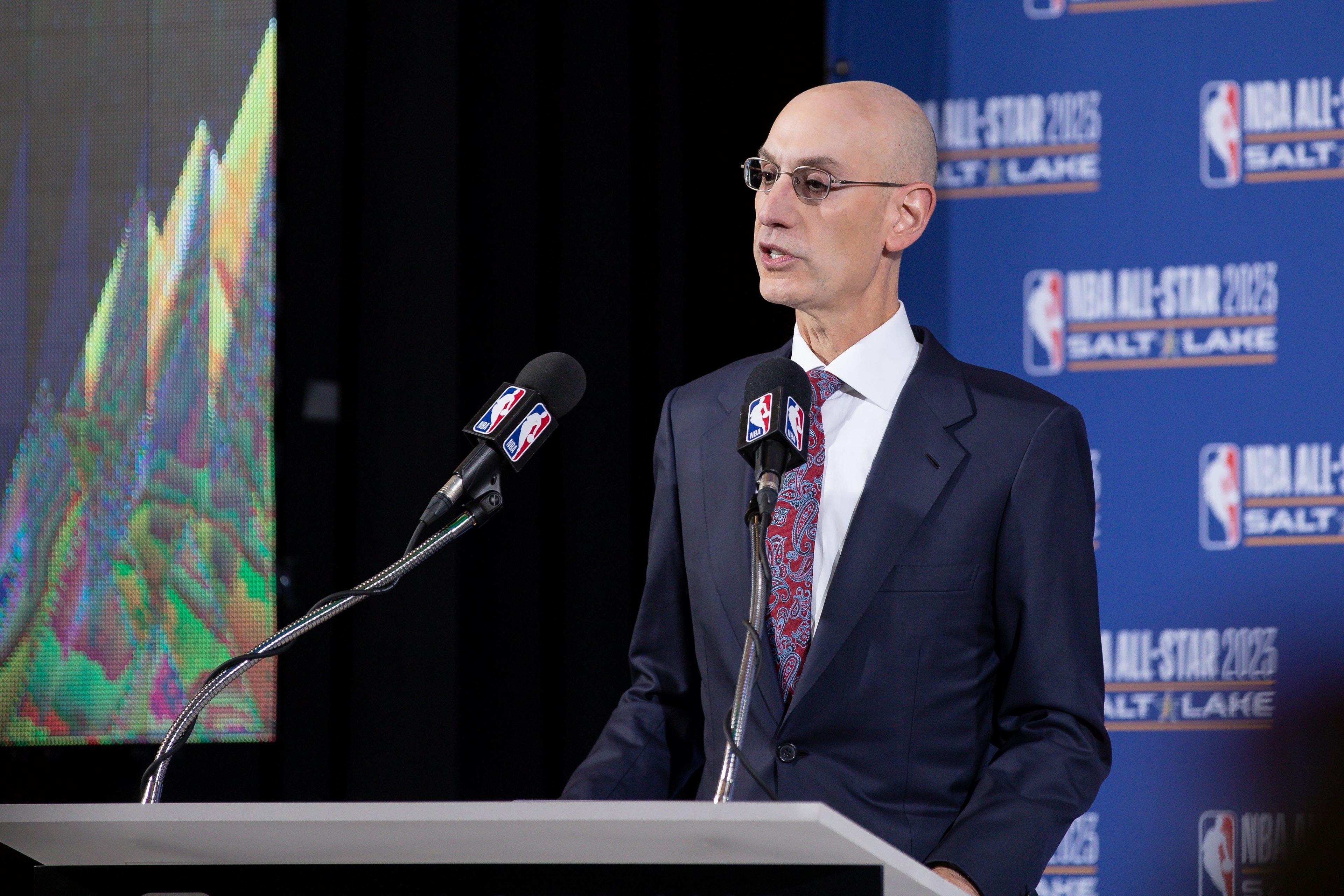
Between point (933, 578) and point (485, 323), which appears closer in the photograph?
point (933, 578)

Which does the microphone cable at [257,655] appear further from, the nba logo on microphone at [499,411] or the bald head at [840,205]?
the bald head at [840,205]

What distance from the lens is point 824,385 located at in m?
1.96

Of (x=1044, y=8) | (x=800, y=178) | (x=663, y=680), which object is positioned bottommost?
(x=663, y=680)

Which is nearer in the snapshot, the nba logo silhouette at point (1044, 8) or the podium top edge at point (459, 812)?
the podium top edge at point (459, 812)

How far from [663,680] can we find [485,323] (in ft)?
3.66

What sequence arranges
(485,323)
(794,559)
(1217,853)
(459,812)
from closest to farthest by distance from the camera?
(459,812)
(794,559)
(1217,853)
(485,323)

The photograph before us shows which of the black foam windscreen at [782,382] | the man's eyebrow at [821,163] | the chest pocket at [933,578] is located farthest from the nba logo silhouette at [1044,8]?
the black foam windscreen at [782,382]

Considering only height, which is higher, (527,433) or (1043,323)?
(1043,323)

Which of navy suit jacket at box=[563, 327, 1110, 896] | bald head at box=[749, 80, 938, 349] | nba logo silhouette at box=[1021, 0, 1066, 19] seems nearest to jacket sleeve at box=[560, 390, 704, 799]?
navy suit jacket at box=[563, 327, 1110, 896]

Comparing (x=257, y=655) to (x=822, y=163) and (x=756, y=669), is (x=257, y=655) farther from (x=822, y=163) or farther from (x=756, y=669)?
(x=822, y=163)

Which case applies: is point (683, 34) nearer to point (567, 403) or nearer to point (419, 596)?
point (419, 596)

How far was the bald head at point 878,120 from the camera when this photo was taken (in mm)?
1944

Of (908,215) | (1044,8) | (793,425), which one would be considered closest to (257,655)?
(793,425)

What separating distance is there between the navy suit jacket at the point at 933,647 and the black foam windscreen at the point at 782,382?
1.12 ft
